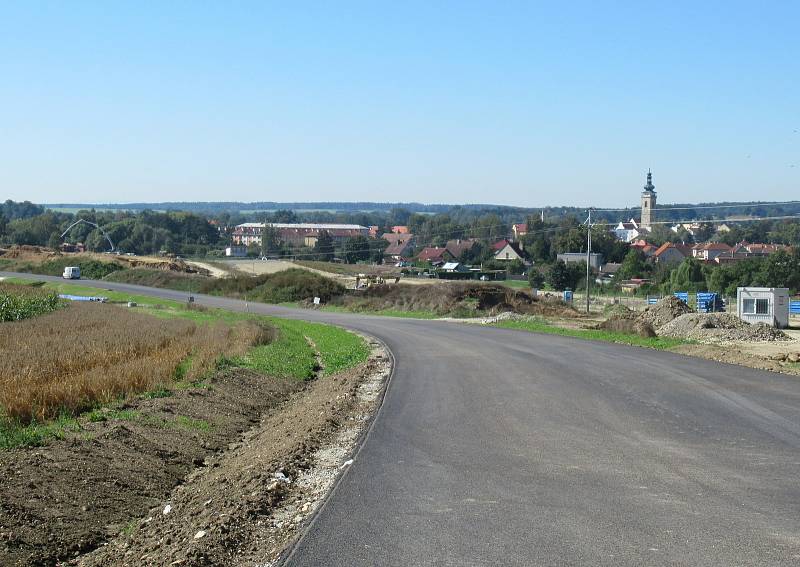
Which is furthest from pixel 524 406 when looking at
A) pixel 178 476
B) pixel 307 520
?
pixel 307 520

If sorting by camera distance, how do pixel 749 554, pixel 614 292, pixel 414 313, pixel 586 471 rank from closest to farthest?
pixel 749 554 → pixel 586 471 → pixel 414 313 → pixel 614 292

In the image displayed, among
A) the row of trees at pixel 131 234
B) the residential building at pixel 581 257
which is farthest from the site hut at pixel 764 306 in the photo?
the row of trees at pixel 131 234

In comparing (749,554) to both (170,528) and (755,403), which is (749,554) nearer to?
(170,528)

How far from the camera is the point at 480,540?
9.50m

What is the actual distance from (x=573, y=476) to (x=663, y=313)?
3952 cm

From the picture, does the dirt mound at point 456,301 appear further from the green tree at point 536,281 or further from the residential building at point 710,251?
the residential building at point 710,251

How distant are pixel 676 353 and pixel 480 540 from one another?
2457cm

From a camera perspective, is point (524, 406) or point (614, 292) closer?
point (524, 406)

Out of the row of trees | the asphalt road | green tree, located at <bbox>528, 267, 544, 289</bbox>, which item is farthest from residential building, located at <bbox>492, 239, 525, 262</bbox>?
the asphalt road

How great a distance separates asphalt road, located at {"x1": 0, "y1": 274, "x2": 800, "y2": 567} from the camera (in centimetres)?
927

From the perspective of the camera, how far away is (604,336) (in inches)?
1625

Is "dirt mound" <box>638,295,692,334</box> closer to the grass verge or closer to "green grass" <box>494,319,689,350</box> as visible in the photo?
"green grass" <box>494,319,689,350</box>

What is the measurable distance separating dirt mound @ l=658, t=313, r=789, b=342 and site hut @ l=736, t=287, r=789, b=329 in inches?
228

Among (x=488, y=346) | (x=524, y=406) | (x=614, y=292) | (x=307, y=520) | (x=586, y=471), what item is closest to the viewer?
(x=307, y=520)
